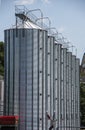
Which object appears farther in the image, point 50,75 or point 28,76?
point 50,75

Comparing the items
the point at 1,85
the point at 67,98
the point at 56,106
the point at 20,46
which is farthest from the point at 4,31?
the point at 67,98

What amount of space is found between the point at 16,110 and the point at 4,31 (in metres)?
5.93

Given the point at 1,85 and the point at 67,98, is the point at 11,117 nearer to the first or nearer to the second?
the point at 1,85

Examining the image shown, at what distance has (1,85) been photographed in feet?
120

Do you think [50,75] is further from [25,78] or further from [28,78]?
Answer: [25,78]

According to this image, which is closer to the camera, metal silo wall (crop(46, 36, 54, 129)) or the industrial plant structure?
the industrial plant structure

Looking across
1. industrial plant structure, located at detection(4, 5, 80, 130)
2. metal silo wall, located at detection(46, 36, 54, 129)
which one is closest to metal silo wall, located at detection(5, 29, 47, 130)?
industrial plant structure, located at detection(4, 5, 80, 130)

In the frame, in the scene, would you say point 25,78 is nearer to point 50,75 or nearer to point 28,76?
point 28,76

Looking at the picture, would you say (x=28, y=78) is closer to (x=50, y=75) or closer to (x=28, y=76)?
(x=28, y=76)

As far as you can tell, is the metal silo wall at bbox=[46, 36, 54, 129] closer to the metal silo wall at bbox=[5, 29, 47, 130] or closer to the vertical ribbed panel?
the vertical ribbed panel

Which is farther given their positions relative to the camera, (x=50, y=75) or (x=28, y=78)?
(x=50, y=75)

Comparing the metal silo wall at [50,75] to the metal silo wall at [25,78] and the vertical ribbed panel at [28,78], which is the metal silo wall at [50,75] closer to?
the vertical ribbed panel at [28,78]

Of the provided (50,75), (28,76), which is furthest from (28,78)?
(50,75)

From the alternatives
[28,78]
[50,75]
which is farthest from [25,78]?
[50,75]
